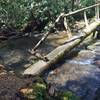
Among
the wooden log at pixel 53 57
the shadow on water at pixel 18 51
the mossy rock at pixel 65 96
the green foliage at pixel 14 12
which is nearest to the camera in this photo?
the mossy rock at pixel 65 96

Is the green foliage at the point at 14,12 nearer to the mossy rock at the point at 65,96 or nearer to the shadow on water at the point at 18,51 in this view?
the shadow on water at the point at 18,51

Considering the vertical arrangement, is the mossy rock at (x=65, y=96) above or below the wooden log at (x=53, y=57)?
above

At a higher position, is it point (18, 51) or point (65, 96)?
point (65, 96)

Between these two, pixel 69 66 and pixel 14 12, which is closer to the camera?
pixel 69 66

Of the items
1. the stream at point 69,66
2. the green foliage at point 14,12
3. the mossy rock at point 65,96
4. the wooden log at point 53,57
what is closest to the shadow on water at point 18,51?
the stream at point 69,66

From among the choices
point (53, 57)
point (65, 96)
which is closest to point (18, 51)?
point (53, 57)

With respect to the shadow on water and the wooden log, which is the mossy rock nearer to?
the wooden log

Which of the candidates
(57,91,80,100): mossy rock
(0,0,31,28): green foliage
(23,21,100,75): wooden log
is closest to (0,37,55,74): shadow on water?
(23,21,100,75): wooden log

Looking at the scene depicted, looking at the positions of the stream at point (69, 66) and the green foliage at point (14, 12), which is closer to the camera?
the stream at point (69, 66)

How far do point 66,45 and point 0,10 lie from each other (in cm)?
538

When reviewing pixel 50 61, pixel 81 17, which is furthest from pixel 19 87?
pixel 81 17

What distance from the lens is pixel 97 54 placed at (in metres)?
11.7

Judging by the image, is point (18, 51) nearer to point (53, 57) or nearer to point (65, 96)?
point (53, 57)

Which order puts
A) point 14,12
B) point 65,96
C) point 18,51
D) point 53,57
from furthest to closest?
point 14,12 < point 18,51 < point 53,57 < point 65,96
